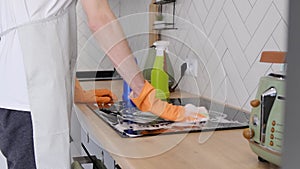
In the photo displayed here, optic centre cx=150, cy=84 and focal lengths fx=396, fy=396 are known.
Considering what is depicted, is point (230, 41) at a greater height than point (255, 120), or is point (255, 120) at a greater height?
point (230, 41)

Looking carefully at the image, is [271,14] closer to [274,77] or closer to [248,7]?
[248,7]

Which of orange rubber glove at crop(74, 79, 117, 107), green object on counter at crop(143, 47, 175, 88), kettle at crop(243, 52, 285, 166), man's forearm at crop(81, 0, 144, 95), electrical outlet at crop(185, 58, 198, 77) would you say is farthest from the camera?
green object on counter at crop(143, 47, 175, 88)

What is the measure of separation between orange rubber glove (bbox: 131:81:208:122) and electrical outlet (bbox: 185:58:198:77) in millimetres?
489

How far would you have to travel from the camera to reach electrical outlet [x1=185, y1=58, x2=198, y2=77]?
188 centimetres

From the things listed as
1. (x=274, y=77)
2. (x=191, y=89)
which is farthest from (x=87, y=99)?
(x=274, y=77)

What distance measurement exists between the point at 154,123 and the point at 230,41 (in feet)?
1.71

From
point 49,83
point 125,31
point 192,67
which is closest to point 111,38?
point 49,83

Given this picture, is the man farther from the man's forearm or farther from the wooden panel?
the wooden panel

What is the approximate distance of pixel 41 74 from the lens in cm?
114

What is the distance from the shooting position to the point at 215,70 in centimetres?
170

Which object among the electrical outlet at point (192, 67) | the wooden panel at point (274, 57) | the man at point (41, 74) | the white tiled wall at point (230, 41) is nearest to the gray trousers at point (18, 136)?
the man at point (41, 74)

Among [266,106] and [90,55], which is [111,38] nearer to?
[266,106]

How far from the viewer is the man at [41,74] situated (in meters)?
1.12

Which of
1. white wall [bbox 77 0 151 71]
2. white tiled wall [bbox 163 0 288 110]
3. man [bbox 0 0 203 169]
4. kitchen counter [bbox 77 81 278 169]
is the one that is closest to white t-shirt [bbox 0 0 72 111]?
man [bbox 0 0 203 169]
